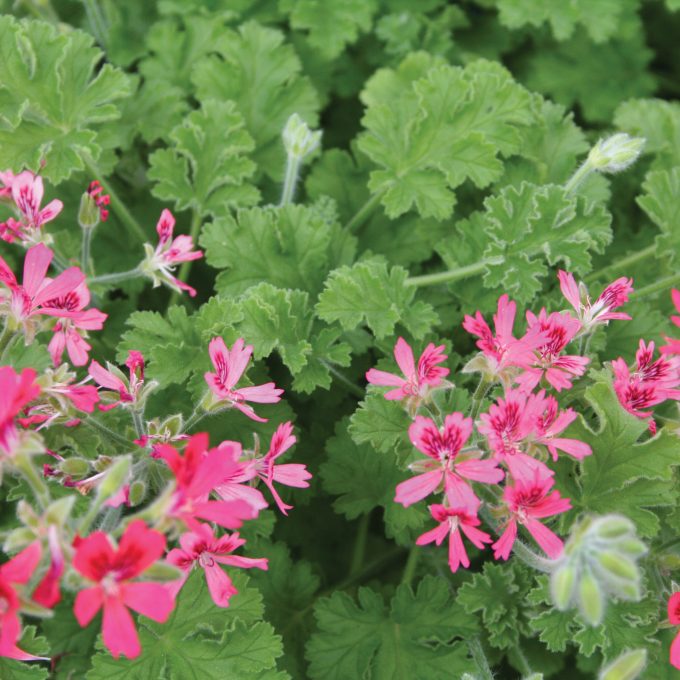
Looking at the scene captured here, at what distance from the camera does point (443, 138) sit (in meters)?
3.15

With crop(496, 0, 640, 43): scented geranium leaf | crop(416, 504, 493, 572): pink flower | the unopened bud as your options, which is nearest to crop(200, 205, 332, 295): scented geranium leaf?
crop(416, 504, 493, 572): pink flower

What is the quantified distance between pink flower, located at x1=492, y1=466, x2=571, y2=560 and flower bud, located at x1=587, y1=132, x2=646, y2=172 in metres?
1.23

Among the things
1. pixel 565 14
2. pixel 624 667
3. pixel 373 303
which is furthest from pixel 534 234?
pixel 624 667

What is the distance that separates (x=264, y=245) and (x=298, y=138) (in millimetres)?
386

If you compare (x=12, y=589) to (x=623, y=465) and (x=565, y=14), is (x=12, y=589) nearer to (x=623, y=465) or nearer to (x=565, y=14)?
(x=623, y=465)

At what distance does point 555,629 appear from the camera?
2508mm

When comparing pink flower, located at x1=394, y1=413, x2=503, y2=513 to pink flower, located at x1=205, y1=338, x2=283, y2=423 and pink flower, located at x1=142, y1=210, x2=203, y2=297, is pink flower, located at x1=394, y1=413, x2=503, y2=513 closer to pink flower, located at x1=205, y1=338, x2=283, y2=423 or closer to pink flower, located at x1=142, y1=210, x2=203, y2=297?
pink flower, located at x1=205, y1=338, x2=283, y2=423

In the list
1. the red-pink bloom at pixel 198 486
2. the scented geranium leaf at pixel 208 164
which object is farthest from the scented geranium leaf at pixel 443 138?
the red-pink bloom at pixel 198 486

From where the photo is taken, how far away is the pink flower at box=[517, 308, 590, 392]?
2217mm

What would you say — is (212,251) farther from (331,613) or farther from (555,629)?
(555,629)

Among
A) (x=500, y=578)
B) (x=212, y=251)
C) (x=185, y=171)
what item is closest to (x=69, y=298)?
(x=212, y=251)

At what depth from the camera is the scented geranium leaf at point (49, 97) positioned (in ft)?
9.60

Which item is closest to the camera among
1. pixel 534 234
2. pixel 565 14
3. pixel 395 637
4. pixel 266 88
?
pixel 395 637

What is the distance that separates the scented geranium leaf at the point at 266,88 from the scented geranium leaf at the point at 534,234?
3.08 feet
